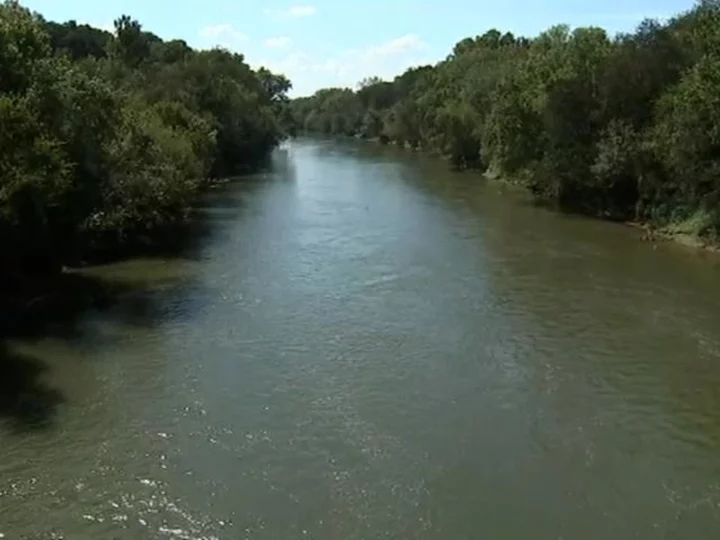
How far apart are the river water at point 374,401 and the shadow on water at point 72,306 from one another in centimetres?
14

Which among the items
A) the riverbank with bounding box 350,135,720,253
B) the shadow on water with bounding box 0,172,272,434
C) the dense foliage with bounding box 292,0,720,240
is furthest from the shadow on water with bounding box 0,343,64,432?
the dense foliage with bounding box 292,0,720,240

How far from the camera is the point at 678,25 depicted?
174ft

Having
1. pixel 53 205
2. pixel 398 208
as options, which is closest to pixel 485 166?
pixel 398 208

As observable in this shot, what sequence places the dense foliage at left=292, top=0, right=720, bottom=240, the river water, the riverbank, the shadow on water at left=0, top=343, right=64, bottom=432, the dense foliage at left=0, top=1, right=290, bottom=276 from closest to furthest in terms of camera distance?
the river water < the shadow on water at left=0, top=343, right=64, bottom=432 < the dense foliage at left=0, top=1, right=290, bottom=276 < the riverbank < the dense foliage at left=292, top=0, right=720, bottom=240

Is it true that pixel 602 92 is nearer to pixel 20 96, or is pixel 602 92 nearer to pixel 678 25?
pixel 678 25

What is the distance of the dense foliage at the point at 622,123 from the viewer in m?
42.9

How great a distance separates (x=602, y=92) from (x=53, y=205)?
35.0m

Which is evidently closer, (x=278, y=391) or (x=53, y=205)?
(x=278, y=391)

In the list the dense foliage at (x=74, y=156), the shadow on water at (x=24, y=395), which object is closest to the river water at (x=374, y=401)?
the shadow on water at (x=24, y=395)

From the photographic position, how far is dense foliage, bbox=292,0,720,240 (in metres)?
42.9

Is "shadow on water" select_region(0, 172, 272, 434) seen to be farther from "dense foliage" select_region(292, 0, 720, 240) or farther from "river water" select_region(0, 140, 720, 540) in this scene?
"dense foliage" select_region(292, 0, 720, 240)

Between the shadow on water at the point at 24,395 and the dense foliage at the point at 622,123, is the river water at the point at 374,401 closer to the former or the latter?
the shadow on water at the point at 24,395

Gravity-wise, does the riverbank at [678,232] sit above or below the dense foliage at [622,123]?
below

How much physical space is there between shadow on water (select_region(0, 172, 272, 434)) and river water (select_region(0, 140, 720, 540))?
0.14 meters
